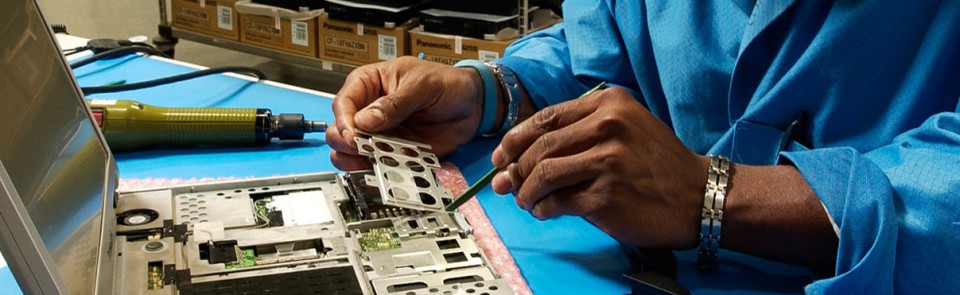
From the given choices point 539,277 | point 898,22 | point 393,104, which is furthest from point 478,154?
point 898,22

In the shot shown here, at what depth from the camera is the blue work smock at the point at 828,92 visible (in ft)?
2.56

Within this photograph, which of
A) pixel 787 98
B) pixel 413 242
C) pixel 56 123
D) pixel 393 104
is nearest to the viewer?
pixel 56 123

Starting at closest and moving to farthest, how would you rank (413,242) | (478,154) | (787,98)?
(413,242) → (787,98) → (478,154)

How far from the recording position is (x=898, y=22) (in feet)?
3.00

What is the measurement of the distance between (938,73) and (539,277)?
0.42 m

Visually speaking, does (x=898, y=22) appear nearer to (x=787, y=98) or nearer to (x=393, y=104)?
(x=787, y=98)

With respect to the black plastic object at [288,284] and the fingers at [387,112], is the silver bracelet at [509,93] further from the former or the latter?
the black plastic object at [288,284]

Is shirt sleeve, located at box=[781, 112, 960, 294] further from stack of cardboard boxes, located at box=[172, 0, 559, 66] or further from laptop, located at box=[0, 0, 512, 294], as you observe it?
stack of cardboard boxes, located at box=[172, 0, 559, 66]

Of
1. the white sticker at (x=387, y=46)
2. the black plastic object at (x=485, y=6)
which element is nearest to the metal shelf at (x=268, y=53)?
the white sticker at (x=387, y=46)

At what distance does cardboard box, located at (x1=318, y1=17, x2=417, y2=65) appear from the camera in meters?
2.81

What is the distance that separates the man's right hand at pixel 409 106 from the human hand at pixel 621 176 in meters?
0.26

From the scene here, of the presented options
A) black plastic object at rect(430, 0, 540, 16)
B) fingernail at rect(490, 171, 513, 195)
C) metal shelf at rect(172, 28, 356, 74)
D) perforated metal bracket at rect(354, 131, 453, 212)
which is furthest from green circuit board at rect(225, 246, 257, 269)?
metal shelf at rect(172, 28, 356, 74)

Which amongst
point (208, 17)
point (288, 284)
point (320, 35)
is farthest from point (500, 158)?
point (208, 17)

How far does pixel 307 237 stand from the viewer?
0.83 metres
